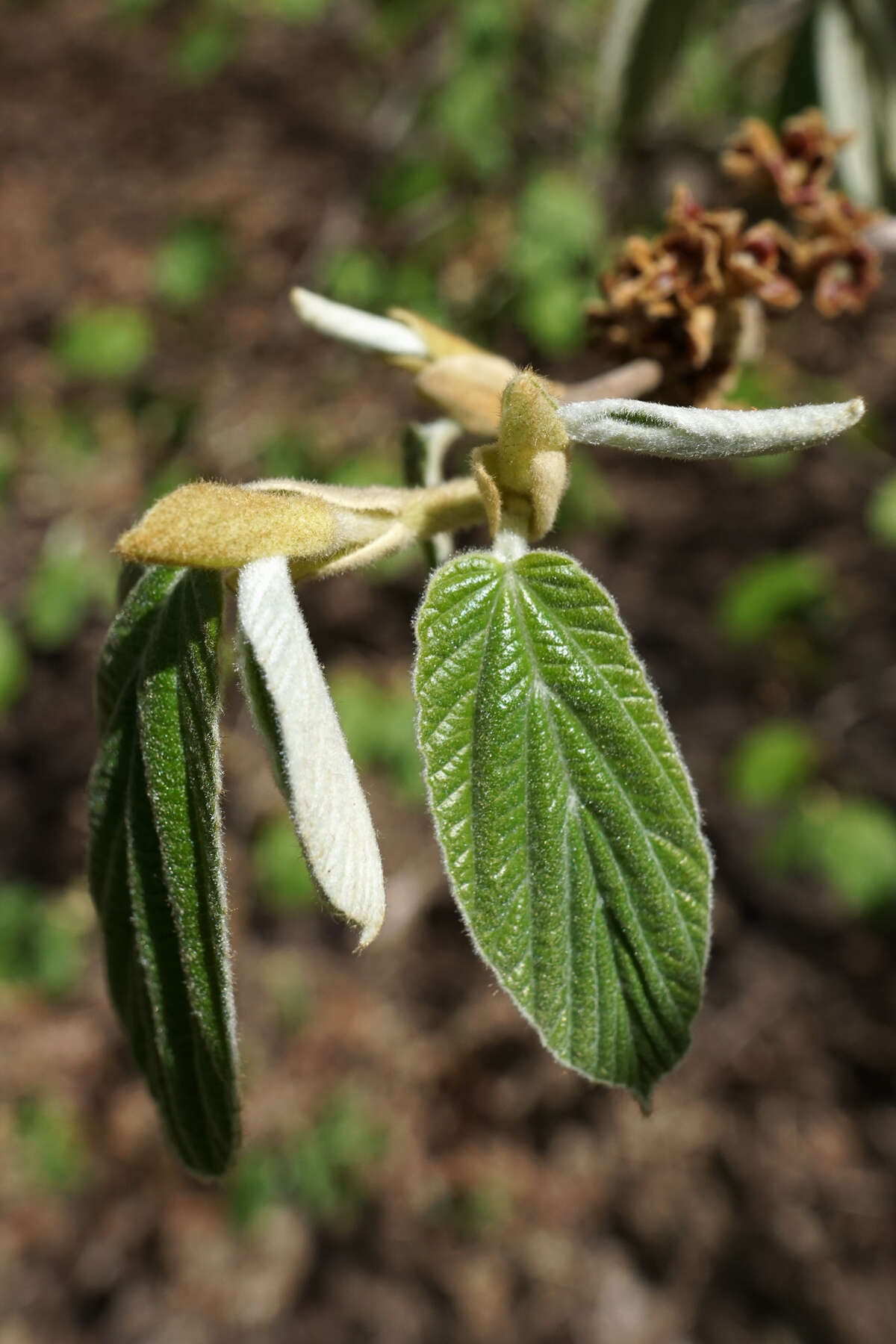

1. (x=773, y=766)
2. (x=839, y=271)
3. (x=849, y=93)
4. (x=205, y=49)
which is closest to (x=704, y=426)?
(x=839, y=271)

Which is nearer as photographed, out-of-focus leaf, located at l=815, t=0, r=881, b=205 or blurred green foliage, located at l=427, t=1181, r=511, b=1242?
out-of-focus leaf, located at l=815, t=0, r=881, b=205

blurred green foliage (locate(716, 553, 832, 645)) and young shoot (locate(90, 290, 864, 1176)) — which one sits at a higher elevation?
young shoot (locate(90, 290, 864, 1176))

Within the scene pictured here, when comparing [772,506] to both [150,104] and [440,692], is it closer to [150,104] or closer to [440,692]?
[440,692]

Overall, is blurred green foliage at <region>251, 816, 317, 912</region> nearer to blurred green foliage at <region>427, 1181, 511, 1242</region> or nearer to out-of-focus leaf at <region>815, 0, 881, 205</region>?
blurred green foliage at <region>427, 1181, 511, 1242</region>

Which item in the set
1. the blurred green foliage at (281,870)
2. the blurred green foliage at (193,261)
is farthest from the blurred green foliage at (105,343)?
the blurred green foliage at (281,870)

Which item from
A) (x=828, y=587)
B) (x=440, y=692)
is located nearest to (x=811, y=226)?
(x=440, y=692)

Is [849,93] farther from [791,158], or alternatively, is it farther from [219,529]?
[219,529]

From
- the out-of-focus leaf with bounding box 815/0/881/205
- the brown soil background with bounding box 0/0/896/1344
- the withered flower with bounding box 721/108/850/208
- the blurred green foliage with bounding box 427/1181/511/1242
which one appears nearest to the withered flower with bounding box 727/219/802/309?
the withered flower with bounding box 721/108/850/208
